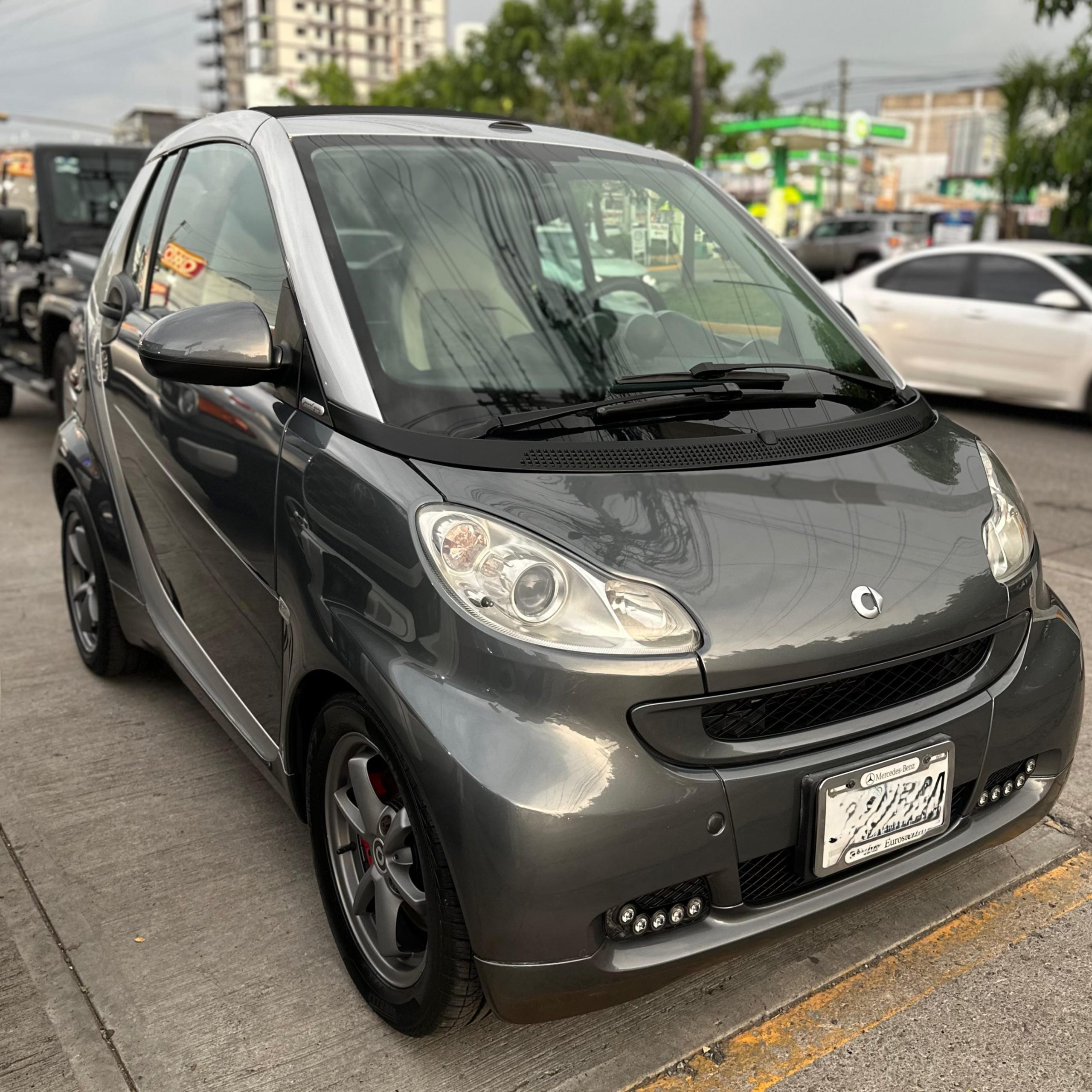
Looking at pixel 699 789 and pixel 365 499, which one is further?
pixel 365 499

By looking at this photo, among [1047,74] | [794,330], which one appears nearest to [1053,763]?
[794,330]

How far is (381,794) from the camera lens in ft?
7.17

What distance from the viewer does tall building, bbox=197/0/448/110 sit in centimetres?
12356

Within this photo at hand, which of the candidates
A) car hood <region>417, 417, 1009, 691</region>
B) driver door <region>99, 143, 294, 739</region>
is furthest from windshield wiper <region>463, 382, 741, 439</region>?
driver door <region>99, 143, 294, 739</region>

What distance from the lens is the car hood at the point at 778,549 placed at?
1921mm

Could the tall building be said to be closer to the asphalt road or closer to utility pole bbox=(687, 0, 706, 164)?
utility pole bbox=(687, 0, 706, 164)

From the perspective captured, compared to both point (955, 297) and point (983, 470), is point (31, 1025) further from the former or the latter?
point (955, 297)

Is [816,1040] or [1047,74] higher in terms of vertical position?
[1047,74]

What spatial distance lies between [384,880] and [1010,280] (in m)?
8.12

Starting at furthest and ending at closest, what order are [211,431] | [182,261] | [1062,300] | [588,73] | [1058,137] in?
[588,73]
[1058,137]
[1062,300]
[182,261]
[211,431]

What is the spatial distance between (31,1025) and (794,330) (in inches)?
89.9

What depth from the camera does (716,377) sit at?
2.49m

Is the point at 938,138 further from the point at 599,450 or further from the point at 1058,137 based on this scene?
the point at 599,450

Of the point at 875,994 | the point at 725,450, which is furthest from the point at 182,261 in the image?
the point at 875,994
